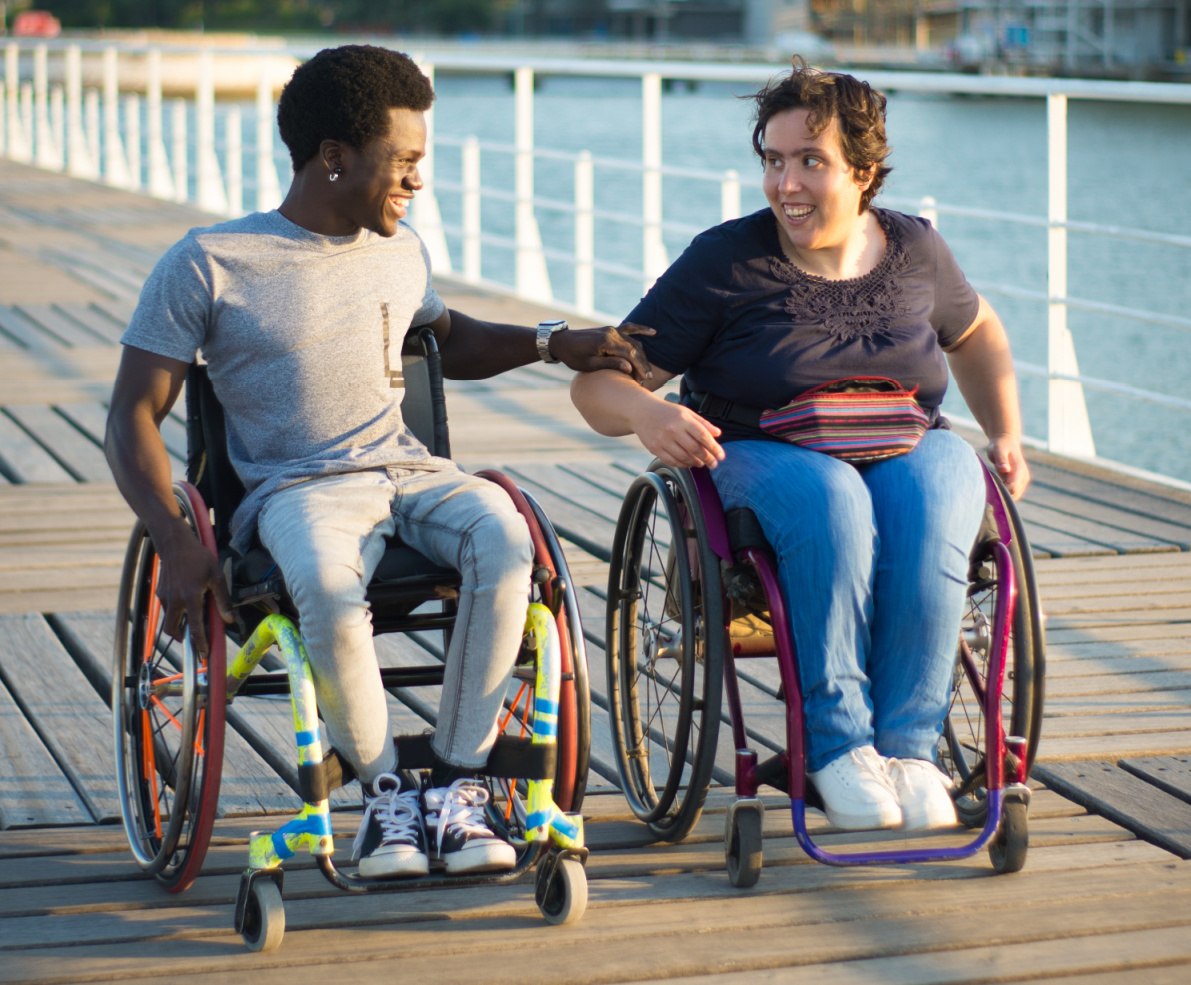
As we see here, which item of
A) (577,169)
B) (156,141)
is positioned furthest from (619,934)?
(156,141)

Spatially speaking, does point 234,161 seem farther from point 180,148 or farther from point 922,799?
point 922,799

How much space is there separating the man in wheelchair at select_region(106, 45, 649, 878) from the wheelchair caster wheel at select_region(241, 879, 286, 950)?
10 cm

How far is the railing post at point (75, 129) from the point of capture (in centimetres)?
1171

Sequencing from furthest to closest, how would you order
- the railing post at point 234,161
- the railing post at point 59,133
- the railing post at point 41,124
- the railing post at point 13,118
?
the railing post at point 13,118
the railing post at point 41,124
the railing post at point 59,133
the railing post at point 234,161

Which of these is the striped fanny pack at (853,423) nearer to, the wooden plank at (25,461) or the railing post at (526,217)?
the wooden plank at (25,461)

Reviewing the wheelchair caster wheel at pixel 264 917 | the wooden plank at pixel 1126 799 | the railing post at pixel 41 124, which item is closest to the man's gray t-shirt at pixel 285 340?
the wheelchair caster wheel at pixel 264 917

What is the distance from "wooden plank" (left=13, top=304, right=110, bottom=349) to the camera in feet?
18.0

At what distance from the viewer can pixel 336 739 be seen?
1.79 meters

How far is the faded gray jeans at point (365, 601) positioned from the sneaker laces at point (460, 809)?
29mm

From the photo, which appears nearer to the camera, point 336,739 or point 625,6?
point 336,739

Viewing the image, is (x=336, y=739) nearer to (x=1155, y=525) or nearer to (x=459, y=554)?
(x=459, y=554)

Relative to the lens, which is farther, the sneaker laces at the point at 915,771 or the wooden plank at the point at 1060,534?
the wooden plank at the point at 1060,534

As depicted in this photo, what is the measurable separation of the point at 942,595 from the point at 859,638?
0.11 m

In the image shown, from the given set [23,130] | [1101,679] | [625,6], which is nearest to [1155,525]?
[1101,679]
